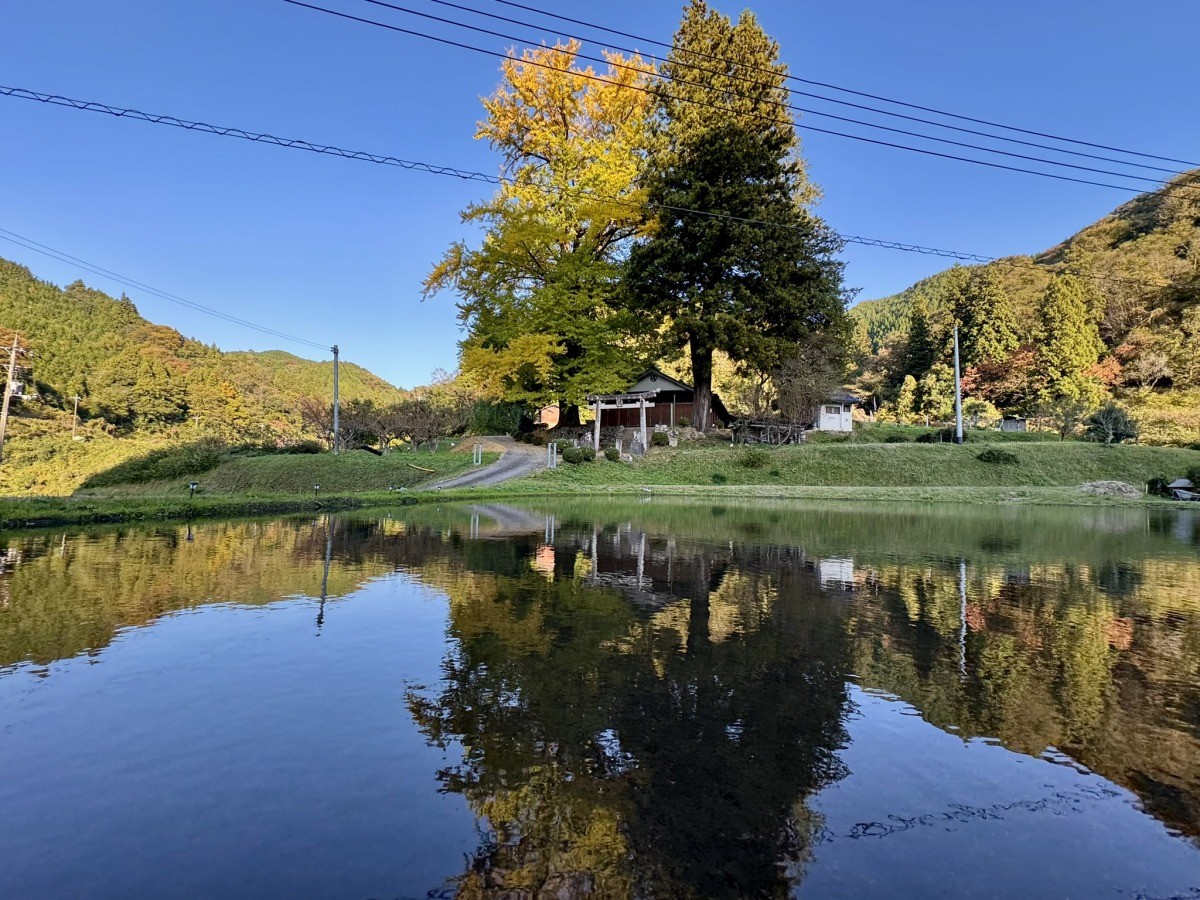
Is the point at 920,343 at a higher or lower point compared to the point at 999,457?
higher

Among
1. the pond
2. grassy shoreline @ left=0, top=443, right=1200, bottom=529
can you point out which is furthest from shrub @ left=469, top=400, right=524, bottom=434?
the pond

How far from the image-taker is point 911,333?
5909cm

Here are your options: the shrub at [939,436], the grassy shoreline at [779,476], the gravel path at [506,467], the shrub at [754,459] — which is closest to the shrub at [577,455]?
the grassy shoreline at [779,476]

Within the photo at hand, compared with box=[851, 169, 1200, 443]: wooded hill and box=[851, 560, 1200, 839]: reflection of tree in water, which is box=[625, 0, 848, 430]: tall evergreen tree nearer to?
box=[851, 169, 1200, 443]: wooded hill

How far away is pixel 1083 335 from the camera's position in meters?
47.7

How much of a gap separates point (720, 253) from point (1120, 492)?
20597 millimetres

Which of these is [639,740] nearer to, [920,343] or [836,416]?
[836,416]

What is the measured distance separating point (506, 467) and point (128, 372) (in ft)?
151

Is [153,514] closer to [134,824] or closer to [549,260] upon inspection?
[134,824]

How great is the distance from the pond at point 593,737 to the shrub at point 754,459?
22246 millimetres

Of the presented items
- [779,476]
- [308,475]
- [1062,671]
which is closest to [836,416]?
[779,476]

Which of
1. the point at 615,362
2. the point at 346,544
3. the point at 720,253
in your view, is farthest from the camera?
the point at 615,362

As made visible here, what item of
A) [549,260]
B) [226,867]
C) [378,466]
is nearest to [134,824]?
[226,867]

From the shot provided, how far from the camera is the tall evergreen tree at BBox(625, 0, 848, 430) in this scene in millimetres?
31297
